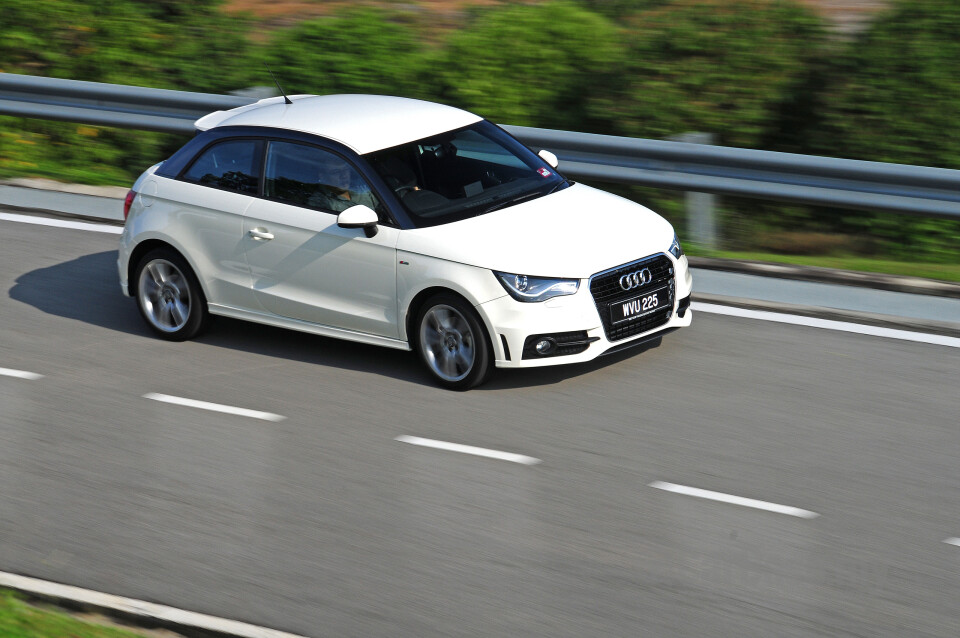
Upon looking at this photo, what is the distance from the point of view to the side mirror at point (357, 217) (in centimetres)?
796

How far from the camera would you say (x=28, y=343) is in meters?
9.22

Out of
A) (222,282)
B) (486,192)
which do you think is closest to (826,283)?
(486,192)

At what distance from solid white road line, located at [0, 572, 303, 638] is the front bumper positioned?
277 cm

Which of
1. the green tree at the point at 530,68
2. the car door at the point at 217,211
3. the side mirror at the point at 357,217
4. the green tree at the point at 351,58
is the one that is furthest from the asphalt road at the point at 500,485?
the green tree at the point at 351,58

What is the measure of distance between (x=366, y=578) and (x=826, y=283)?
208 inches

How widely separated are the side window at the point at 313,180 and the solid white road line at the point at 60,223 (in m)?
3.45

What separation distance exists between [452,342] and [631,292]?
3.72 ft

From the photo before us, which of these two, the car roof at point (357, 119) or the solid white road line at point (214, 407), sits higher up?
the car roof at point (357, 119)

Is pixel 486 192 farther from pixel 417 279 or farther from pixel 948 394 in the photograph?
pixel 948 394

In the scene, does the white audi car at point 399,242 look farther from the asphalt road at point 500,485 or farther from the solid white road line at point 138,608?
the solid white road line at point 138,608

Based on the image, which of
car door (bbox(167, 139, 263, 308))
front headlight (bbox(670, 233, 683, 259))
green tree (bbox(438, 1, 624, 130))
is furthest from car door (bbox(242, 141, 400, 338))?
green tree (bbox(438, 1, 624, 130))

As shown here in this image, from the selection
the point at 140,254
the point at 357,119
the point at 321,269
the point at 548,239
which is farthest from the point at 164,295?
the point at 548,239

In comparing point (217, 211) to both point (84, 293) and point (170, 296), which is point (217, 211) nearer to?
point (170, 296)

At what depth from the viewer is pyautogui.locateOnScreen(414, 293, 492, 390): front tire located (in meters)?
7.85
